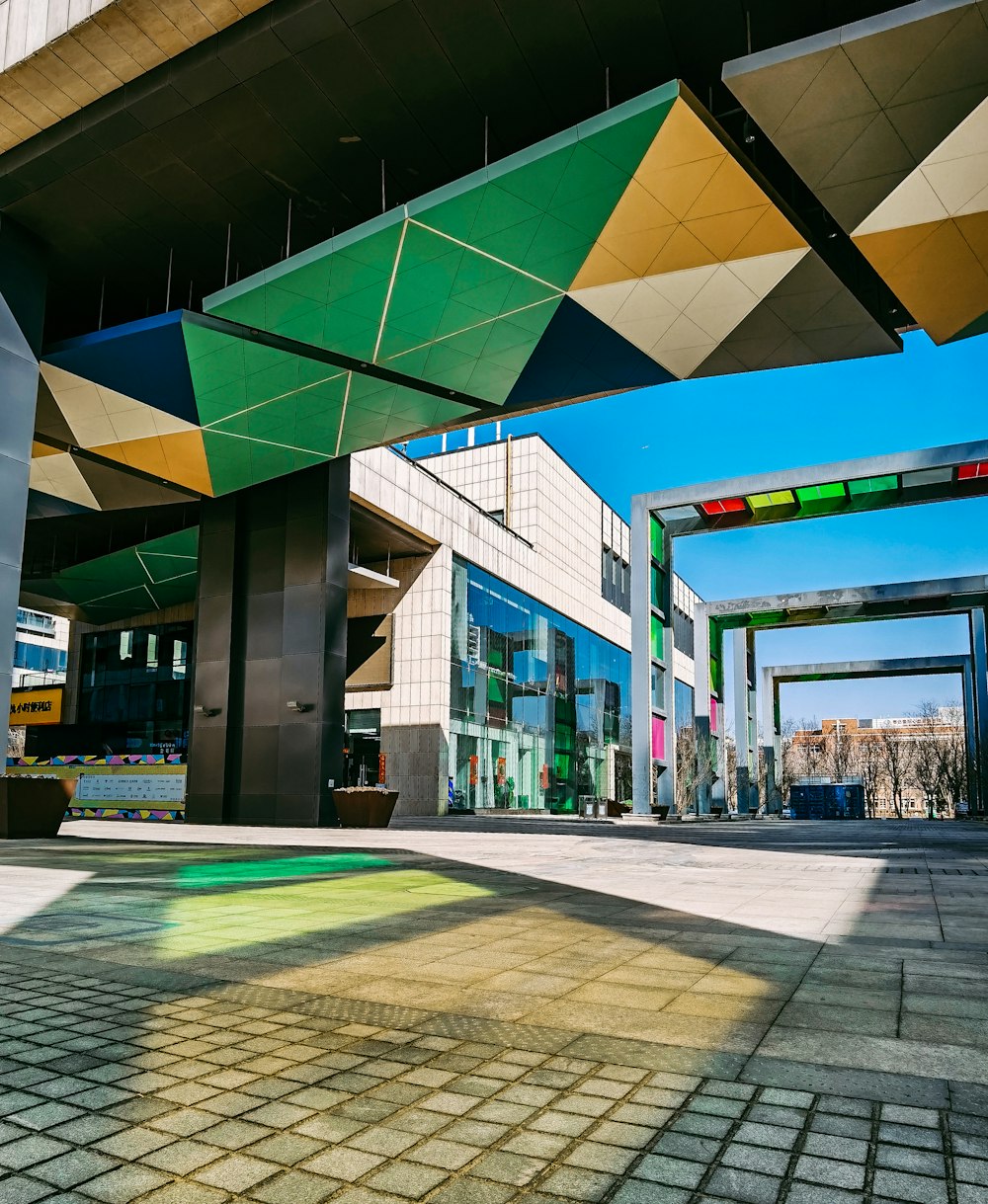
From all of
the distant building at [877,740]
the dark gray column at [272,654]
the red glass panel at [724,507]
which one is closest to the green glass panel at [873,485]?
the red glass panel at [724,507]

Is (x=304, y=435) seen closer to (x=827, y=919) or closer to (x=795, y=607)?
(x=827, y=919)

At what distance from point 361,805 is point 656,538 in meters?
18.4

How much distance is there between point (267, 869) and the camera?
1170cm

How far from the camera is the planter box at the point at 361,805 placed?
23.6 meters

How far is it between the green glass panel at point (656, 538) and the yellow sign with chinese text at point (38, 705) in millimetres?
33812

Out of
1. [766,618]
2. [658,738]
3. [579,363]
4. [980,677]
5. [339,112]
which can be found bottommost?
[658,738]

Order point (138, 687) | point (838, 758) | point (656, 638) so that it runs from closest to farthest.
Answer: point (656, 638)
point (138, 687)
point (838, 758)

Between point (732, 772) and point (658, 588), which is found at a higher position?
point (658, 588)

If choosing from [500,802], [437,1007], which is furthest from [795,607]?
[437,1007]

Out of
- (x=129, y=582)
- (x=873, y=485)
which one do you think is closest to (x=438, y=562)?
(x=129, y=582)

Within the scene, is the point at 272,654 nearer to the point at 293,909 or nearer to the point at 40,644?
the point at 293,909

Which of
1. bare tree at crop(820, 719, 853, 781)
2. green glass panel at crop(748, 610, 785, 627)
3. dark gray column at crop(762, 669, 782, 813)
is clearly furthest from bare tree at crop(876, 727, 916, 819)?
green glass panel at crop(748, 610, 785, 627)

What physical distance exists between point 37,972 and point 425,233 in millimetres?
13613

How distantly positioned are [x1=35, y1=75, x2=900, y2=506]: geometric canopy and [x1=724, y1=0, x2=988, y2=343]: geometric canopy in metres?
0.97
